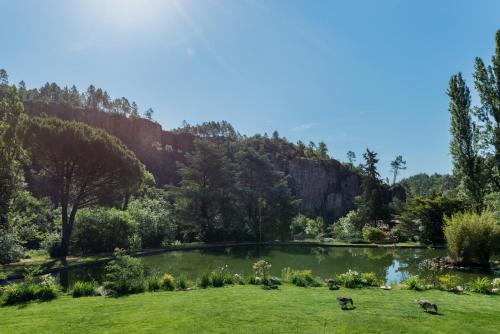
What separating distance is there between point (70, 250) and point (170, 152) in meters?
48.3

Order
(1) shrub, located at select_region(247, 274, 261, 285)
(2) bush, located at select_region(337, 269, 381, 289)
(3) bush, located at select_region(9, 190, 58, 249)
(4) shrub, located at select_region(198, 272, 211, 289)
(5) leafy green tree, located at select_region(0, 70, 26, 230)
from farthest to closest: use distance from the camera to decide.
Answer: (3) bush, located at select_region(9, 190, 58, 249)
(5) leafy green tree, located at select_region(0, 70, 26, 230)
(1) shrub, located at select_region(247, 274, 261, 285)
(4) shrub, located at select_region(198, 272, 211, 289)
(2) bush, located at select_region(337, 269, 381, 289)

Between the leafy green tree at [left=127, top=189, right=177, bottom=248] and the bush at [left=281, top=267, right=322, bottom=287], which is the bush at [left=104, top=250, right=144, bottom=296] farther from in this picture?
the leafy green tree at [left=127, top=189, right=177, bottom=248]

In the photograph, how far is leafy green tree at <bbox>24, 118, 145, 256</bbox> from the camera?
20.6 metres

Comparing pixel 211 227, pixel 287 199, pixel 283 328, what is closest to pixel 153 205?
pixel 211 227

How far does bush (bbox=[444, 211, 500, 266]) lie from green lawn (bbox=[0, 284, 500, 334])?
736 cm

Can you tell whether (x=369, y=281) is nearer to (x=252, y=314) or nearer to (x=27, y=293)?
(x=252, y=314)

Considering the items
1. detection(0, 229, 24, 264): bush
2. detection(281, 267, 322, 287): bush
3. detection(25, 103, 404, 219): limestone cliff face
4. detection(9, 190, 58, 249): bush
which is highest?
detection(25, 103, 404, 219): limestone cliff face

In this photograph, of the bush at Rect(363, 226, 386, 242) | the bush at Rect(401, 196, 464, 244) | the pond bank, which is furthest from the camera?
the bush at Rect(363, 226, 386, 242)

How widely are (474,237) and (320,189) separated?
48705 millimetres

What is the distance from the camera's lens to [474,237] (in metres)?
15.2

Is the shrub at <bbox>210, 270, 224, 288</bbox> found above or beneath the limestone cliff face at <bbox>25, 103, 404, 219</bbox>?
beneath

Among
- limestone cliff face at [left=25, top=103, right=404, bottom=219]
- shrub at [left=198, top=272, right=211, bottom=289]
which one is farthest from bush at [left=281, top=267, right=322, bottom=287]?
limestone cliff face at [left=25, top=103, right=404, bottom=219]

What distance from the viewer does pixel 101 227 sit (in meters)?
21.9

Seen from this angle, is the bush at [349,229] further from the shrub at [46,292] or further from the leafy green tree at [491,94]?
the shrub at [46,292]
